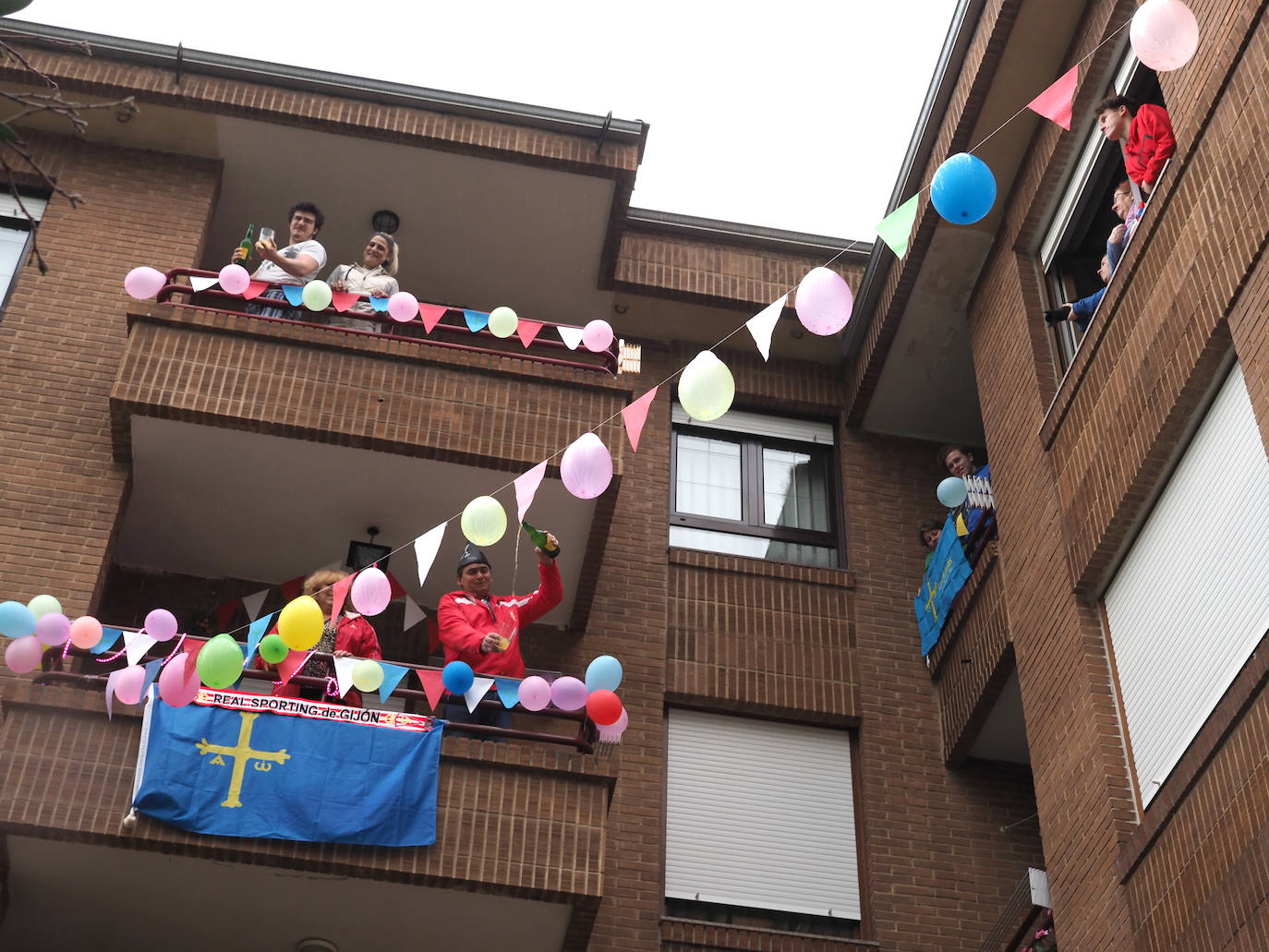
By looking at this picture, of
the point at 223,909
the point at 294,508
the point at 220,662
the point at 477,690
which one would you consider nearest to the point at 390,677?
the point at 477,690

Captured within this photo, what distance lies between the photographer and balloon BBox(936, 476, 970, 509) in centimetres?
1102

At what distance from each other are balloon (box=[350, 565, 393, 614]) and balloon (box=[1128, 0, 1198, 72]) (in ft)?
16.4

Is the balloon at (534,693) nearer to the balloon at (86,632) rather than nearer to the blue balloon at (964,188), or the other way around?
the balloon at (86,632)

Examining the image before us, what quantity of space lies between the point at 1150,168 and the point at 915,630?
4.75 m

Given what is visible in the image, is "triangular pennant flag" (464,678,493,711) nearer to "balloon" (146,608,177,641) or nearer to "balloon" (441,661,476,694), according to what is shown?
"balloon" (441,661,476,694)

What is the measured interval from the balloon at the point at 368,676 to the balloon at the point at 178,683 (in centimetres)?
94

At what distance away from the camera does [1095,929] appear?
7777 millimetres

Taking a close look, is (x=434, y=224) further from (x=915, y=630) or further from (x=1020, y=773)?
(x=1020, y=773)

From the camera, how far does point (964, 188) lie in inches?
275

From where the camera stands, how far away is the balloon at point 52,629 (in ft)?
27.2

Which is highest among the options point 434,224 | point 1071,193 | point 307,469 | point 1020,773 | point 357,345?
point 434,224

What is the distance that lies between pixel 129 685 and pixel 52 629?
609 mm

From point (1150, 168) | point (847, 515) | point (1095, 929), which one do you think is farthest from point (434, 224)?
point (1095, 929)

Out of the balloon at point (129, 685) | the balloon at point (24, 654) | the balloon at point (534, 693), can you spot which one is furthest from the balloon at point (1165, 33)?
the balloon at point (24, 654)
